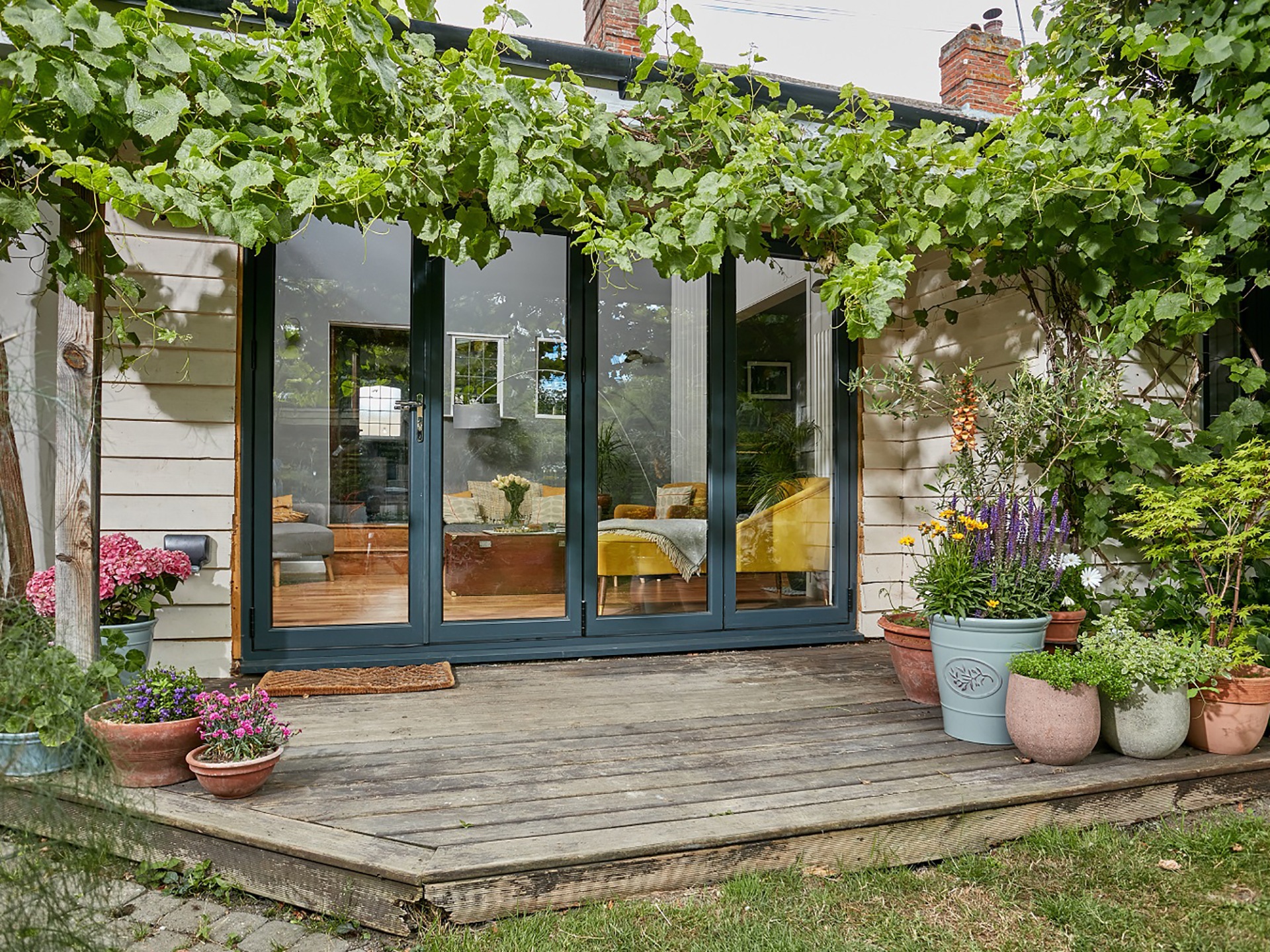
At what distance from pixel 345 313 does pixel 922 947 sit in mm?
3212

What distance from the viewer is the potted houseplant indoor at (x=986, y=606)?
2.66m

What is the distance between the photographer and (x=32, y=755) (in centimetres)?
191

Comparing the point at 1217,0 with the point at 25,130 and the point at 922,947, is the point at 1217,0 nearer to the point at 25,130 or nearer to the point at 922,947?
the point at 922,947

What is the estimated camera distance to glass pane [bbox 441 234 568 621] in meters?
3.76

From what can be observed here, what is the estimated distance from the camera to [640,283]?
401cm

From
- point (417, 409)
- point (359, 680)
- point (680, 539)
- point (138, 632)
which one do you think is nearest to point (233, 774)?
point (138, 632)

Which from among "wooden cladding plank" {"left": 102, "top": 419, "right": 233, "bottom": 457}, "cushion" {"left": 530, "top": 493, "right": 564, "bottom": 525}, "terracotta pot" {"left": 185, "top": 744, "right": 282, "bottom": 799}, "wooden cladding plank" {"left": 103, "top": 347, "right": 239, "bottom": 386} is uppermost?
"wooden cladding plank" {"left": 103, "top": 347, "right": 239, "bottom": 386}

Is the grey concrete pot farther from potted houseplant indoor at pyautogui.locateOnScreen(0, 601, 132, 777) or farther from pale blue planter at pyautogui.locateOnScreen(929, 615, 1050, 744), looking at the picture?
potted houseplant indoor at pyautogui.locateOnScreen(0, 601, 132, 777)

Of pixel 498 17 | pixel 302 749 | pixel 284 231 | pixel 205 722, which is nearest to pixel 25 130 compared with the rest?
pixel 284 231

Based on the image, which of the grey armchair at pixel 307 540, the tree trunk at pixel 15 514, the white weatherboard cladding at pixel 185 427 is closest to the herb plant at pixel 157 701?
the tree trunk at pixel 15 514

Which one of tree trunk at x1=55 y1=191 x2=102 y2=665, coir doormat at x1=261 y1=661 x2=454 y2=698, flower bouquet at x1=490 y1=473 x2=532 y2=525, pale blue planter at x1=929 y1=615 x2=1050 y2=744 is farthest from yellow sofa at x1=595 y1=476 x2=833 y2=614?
tree trunk at x1=55 y1=191 x2=102 y2=665

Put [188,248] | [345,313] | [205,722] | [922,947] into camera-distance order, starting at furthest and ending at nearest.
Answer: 1. [345,313]
2. [188,248]
3. [205,722]
4. [922,947]

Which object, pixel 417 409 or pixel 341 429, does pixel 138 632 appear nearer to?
pixel 341 429

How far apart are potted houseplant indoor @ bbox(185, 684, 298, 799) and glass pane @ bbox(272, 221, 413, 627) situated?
4.59 ft
